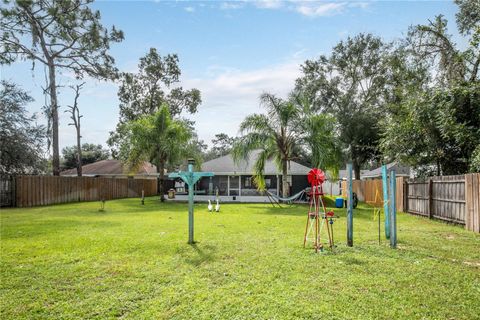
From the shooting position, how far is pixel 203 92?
3872 cm

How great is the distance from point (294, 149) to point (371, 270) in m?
15.3

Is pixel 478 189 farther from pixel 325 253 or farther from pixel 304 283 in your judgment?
pixel 304 283

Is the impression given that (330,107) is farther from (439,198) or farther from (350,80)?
(439,198)

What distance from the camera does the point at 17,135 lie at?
778 inches

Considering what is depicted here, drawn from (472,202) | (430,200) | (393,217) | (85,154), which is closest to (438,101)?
(430,200)

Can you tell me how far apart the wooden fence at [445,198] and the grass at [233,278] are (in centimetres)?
178

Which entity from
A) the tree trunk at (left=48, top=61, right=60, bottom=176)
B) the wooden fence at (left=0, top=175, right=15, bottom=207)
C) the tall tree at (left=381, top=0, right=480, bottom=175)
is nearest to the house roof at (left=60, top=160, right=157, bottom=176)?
the tree trunk at (left=48, top=61, right=60, bottom=176)

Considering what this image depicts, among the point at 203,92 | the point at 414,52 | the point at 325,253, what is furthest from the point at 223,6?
the point at 203,92

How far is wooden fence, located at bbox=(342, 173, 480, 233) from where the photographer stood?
30.3ft

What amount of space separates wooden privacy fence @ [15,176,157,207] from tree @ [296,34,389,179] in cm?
1749

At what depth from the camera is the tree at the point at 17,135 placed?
19.4 meters

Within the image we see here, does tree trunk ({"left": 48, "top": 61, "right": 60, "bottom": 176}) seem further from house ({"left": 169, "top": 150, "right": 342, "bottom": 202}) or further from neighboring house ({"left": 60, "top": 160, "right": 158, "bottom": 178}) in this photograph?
neighboring house ({"left": 60, "top": 160, "right": 158, "bottom": 178})

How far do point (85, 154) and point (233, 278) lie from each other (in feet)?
168

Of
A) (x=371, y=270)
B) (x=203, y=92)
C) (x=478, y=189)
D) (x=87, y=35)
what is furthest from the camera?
(x=203, y=92)
